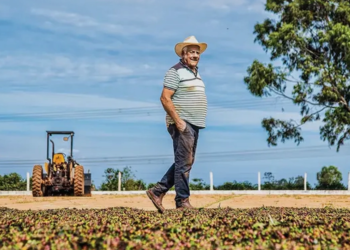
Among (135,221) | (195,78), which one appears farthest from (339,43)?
(135,221)

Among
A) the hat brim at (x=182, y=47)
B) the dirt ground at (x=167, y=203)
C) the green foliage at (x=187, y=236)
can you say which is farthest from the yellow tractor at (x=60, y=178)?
the green foliage at (x=187, y=236)

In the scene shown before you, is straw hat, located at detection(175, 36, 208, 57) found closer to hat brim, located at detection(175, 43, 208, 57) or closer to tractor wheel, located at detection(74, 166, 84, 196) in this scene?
hat brim, located at detection(175, 43, 208, 57)

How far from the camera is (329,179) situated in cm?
3138

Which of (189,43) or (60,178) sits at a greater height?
(189,43)

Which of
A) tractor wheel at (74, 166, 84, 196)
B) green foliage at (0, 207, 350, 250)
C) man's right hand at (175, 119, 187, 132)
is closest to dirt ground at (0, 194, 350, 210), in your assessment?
man's right hand at (175, 119, 187, 132)

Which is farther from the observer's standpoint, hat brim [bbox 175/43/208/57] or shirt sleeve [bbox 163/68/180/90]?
hat brim [bbox 175/43/208/57]

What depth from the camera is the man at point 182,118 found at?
22.1 ft

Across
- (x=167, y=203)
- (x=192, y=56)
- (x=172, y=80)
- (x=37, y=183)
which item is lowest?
(x=167, y=203)

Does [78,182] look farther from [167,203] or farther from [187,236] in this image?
[187,236]

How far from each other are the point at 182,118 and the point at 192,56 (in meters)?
0.81

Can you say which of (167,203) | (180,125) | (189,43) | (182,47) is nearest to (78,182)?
(167,203)

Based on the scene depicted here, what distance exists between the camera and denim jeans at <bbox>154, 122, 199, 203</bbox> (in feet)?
22.1

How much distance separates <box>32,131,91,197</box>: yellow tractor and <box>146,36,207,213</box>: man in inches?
525

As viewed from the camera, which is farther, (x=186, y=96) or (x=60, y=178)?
(x=60, y=178)
